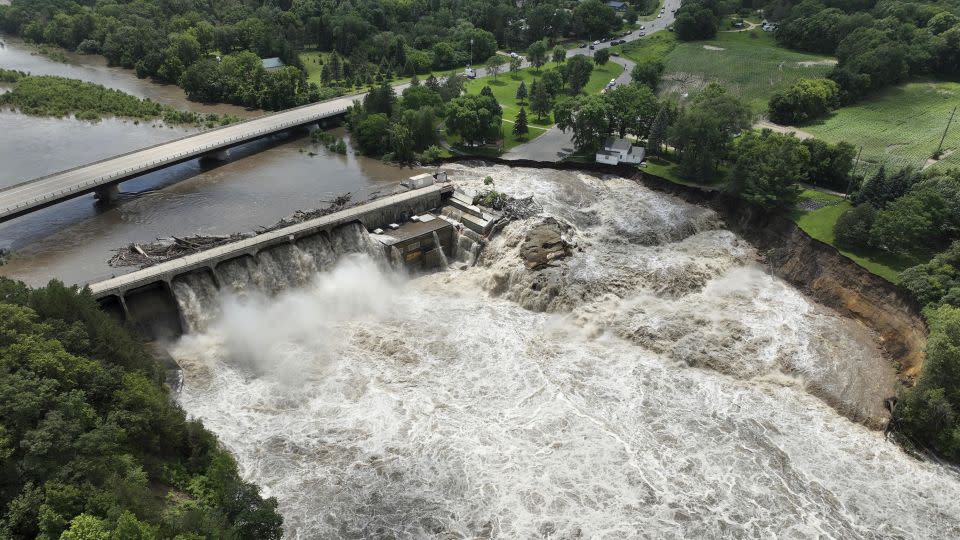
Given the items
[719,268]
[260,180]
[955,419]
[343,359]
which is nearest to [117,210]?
[260,180]

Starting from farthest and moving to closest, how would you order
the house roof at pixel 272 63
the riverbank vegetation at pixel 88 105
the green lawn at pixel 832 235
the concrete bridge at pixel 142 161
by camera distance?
the house roof at pixel 272 63 → the riverbank vegetation at pixel 88 105 → the concrete bridge at pixel 142 161 → the green lawn at pixel 832 235

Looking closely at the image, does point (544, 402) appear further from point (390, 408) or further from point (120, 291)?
point (120, 291)

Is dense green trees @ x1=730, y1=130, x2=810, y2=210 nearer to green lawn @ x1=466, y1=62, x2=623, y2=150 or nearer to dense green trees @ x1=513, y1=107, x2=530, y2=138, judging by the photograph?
dense green trees @ x1=513, y1=107, x2=530, y2=138

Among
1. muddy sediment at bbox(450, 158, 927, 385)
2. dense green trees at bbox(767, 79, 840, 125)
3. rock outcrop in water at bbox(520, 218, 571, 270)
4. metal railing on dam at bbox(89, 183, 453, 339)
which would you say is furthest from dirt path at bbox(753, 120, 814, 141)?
metal railing on dam at bbox(89, 183, 453, 339)

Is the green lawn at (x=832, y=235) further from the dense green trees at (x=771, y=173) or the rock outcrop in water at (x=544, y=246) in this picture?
the rock outcrop in water at (x=544, y=246)

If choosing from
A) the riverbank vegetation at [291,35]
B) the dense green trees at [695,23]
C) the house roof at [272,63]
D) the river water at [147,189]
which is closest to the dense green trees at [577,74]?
the riverbank vegetation at [291,35]

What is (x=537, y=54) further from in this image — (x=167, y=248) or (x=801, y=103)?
(x=167, y=248)

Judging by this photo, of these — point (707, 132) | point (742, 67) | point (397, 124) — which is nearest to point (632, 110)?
point (707, 132)

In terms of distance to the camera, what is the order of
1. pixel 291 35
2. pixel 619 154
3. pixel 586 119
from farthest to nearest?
pixel 291 35, pixel 586 119, pixel 619 154
